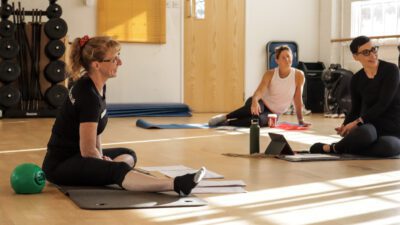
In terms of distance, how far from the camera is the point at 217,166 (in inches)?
158

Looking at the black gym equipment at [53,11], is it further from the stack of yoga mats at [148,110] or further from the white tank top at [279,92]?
the white tank top at [279,92]

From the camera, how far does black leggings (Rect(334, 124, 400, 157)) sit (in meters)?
4.30

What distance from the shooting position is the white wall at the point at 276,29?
9.81m

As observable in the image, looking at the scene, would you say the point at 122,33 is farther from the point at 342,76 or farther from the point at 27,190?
the point at 27,190

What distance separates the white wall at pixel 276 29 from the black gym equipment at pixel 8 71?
11.2 ft

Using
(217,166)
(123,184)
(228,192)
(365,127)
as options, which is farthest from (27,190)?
(365,127)

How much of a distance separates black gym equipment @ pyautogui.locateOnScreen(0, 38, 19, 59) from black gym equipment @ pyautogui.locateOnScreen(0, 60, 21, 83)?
8cm

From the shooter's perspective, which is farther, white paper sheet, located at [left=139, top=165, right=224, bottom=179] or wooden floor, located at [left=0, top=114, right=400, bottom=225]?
white paper sheet, located at [left=139, top=165, right=224, bottom=179]

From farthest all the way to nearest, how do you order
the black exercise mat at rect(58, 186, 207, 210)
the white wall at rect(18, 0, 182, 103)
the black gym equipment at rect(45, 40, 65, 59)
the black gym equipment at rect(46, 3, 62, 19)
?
the white wall at rect(18, 0, 182, 103) < the black gym equipment at rect(45, 40, 65, 59) < the black gym equipment at rect(46, 3, 62, 19) < the black exercise mat at rect(58, 186, 207, 210)

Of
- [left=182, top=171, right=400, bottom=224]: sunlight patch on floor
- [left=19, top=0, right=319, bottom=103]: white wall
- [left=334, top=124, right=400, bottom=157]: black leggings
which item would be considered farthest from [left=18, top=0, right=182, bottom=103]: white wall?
[left=182, top=171, right=400, bottom=224]: sunlight patch on floor

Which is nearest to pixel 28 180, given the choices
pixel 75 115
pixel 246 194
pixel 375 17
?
pixel 75 115

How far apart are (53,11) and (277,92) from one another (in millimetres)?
3142

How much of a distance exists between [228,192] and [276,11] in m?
7.18

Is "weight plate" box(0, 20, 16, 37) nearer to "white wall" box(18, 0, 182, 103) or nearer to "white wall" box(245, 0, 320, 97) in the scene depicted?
"white wall" box(18, 0, 182, 103)
